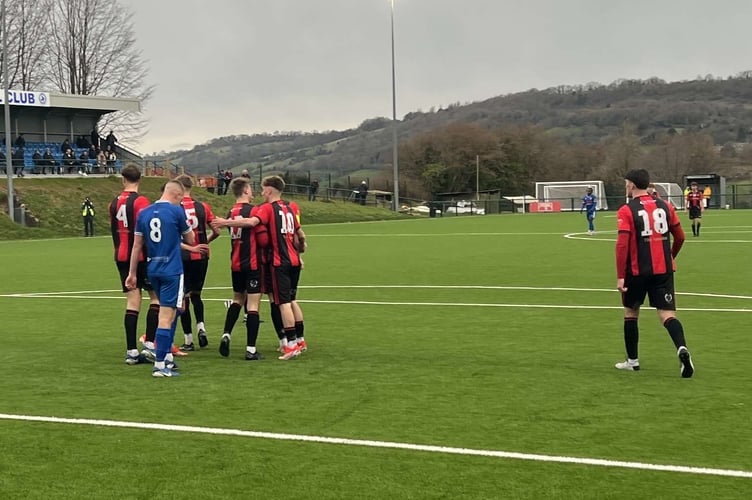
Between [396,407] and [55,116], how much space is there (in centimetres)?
5894

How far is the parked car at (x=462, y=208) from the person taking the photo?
77188mm

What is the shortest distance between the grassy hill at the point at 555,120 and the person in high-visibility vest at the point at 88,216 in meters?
84.8

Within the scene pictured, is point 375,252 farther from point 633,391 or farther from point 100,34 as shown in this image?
point 100,34

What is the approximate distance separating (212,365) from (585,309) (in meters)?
6.56

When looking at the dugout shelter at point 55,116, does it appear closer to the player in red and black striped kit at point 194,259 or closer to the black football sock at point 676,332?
the player in red and black striped kit at point 194,259

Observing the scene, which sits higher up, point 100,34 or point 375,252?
point 100,34

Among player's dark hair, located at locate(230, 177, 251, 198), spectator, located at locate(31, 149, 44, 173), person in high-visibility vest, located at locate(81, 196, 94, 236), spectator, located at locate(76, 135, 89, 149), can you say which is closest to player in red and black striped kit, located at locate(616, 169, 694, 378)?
player's dark hair, located at locate(230, 177, 251, 198)

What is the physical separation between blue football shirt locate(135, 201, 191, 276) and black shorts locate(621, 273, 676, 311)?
4.46m

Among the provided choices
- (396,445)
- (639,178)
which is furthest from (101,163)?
(396,445)

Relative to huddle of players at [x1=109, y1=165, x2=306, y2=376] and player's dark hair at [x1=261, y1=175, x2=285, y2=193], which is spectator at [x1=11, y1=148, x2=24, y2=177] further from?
player's dark hair at [x1=261, y1=175, x2=285, y2=193]

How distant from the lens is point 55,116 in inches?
2384

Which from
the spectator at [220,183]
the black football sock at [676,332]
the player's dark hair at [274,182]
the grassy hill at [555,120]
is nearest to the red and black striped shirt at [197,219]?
the player's dark hair at [274,182]

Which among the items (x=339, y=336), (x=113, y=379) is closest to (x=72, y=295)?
(x=339, y=336)

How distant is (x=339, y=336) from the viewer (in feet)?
37.3
